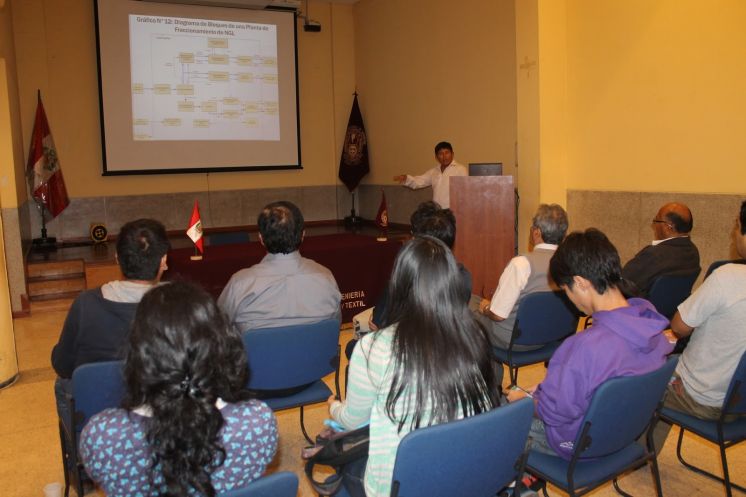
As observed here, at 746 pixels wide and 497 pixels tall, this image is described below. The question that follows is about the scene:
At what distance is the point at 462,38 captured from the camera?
775 centimetres

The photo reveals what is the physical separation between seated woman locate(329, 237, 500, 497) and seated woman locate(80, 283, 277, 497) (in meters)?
0.39

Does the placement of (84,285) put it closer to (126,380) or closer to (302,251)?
(302,251)

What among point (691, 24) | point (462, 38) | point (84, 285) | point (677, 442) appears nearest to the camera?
point (677, 442)

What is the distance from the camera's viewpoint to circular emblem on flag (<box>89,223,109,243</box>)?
8227 mm

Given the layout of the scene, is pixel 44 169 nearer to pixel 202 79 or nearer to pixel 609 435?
pixel 202 79

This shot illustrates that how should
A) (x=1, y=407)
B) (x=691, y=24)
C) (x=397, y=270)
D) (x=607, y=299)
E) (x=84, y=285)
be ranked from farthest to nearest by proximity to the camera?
(x=84, y=285) < (x=691, y=24) < (x=1, y=407) < (x=607, y=299) < (x=397, y=270)

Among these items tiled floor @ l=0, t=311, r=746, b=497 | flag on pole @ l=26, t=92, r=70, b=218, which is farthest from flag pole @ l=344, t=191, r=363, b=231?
tiled floor @ l=0, t=311, r=746, b=497

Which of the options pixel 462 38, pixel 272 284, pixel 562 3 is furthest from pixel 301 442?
pixel 462 38

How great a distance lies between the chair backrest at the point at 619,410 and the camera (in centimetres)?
182

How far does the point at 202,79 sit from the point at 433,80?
3.28 metres

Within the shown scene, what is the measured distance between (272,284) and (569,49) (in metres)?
4.52

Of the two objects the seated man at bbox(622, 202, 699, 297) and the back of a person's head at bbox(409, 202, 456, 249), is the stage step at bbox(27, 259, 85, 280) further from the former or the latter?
the seated man at bbox(622, 202, 699, 297)

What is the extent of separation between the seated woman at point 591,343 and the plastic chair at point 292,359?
2.96 feet

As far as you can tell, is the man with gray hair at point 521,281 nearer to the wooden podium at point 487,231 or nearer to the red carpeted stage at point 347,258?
the red carpeted stage at point 347,258
